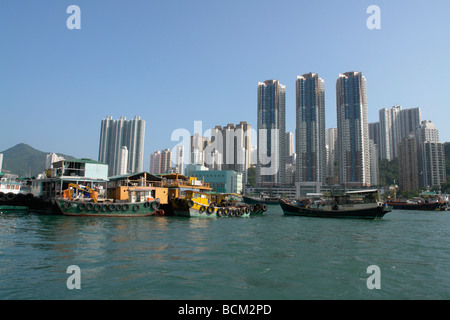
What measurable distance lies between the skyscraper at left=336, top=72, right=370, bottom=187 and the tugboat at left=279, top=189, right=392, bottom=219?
58.8 meters

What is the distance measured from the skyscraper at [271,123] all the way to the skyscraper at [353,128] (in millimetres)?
17524

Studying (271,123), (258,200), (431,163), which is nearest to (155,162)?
(271,123)

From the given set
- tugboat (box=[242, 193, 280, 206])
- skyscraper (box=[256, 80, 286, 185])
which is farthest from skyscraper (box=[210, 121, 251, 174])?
tugboat (box=[242, 193, 280, 206])

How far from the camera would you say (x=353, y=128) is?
84.2 metres

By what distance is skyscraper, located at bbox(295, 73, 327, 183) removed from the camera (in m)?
87.7

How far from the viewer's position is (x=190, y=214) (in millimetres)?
24078

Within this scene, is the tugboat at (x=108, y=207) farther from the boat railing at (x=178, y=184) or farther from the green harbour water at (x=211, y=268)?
the green harbour water at (x=211, y=268)

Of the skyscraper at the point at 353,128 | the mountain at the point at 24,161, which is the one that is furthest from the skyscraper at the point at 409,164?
the mountain at the point at 24,161

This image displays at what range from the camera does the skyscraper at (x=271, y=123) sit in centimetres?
9219

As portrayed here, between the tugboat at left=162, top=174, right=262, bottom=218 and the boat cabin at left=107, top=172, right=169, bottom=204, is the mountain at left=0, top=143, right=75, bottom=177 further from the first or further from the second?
the tugboat at left=162, top=174, right=262, bottom=218

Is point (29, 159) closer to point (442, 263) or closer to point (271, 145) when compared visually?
point (271, 145)

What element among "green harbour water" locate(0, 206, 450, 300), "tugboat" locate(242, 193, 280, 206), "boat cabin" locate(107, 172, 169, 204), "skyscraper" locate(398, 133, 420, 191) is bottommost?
"tugboat" locate(242, 193, 280, 206)
